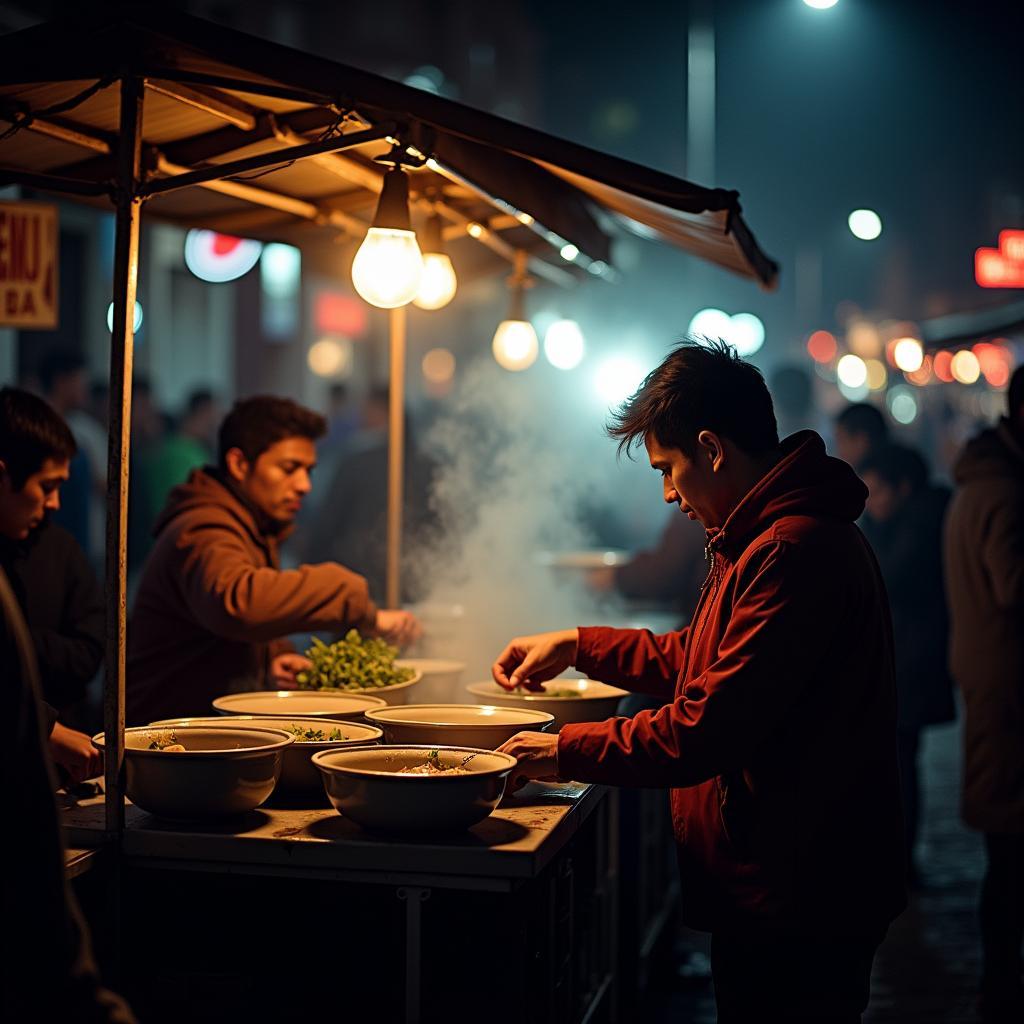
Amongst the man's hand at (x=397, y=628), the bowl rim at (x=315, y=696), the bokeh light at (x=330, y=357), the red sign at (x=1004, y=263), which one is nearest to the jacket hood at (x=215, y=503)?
the man's hand at (x=397, y=628)

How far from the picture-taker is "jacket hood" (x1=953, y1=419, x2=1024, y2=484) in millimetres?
5258

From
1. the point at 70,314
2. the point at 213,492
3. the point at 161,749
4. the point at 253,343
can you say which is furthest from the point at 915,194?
the point at 161,749

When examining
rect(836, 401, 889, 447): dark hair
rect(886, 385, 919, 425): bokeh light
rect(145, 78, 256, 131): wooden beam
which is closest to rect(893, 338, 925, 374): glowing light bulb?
rect(836, 401, 889, 447): dark hair

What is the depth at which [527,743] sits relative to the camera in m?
2.86

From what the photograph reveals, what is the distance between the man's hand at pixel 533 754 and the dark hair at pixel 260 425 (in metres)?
2.00

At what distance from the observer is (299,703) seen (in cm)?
363

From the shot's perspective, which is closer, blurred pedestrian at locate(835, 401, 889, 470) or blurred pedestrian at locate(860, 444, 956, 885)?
blurred pedestrian at locate(860, 444, 956, 885)

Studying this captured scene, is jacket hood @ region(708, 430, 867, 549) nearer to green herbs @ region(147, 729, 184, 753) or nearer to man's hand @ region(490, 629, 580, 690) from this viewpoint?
man's hand @ region(490, 629, 580, 690)

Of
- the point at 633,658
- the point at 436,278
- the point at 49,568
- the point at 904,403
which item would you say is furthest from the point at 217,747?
the point at 904,403

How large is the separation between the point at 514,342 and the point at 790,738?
3.85 metres

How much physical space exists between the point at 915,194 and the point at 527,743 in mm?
22747

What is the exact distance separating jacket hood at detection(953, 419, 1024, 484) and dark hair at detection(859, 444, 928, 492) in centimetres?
174

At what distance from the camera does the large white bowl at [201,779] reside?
8.86ft

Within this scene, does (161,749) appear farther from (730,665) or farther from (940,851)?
(940,851)
